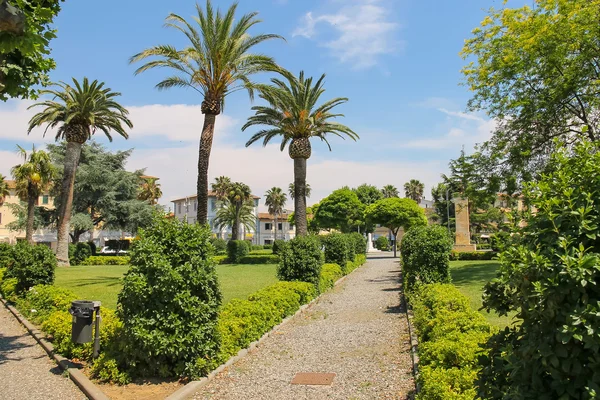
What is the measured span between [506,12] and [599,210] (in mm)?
21134

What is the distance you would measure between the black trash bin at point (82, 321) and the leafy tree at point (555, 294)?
604 cm

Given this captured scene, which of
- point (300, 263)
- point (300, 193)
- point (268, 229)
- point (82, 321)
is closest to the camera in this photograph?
point (82, 321)

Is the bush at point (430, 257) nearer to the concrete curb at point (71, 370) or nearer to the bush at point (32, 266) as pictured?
the concrete curb at point (71, 370)

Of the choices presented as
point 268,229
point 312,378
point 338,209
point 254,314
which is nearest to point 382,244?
point 338,209

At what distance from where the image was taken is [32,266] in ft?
44.2

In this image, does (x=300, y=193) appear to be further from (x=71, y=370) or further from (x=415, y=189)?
(x=415, y=189)

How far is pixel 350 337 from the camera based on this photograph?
885 cm

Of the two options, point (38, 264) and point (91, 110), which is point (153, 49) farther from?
point (91, 110)

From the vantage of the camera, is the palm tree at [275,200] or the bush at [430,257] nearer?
the bush at [430,257]

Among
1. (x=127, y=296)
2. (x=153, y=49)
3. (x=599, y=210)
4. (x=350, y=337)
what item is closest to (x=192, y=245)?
(x=127, y=296)

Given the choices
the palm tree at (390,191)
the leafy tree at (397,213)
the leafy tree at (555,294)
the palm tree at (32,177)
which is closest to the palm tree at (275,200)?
the palm tree at (390,191)

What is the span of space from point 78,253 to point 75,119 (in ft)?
45.5

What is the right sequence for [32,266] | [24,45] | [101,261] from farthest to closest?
1. [101,261]
2. [32,266]
3. [24,45]

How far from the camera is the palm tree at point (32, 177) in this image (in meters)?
32.0
